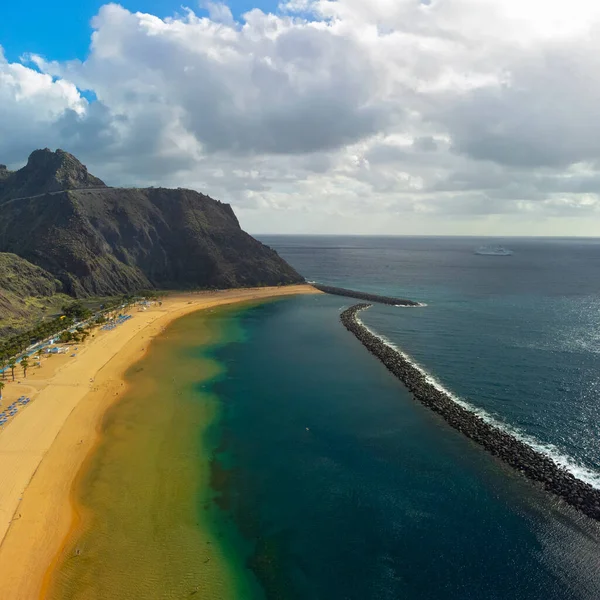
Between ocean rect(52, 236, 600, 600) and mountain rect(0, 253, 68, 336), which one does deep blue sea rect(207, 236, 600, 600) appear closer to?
ocean rect(52, 236, 600, 600)

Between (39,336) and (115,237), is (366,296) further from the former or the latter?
(39,336)

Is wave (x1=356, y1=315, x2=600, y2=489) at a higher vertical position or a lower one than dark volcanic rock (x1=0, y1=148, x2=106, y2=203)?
lower

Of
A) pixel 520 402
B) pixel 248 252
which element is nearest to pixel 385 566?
pixel 520 402

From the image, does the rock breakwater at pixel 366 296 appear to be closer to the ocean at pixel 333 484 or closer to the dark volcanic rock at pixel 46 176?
the ocean at pixel 333 484

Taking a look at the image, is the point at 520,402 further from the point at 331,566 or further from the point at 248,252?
the point at 248,252

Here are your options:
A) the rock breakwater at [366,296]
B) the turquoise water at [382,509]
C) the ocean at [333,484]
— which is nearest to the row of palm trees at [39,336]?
the ocean at [333,484]

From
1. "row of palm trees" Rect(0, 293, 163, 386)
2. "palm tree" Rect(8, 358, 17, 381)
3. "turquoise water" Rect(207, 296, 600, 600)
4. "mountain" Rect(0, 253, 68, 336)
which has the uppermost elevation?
"mountain" Rect(0, 253, 68, 336)

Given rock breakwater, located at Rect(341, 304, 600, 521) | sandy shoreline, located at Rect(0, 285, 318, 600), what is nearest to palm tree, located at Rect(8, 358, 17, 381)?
sandy shoreline, located at Rect(0, 285, 318, 600)
